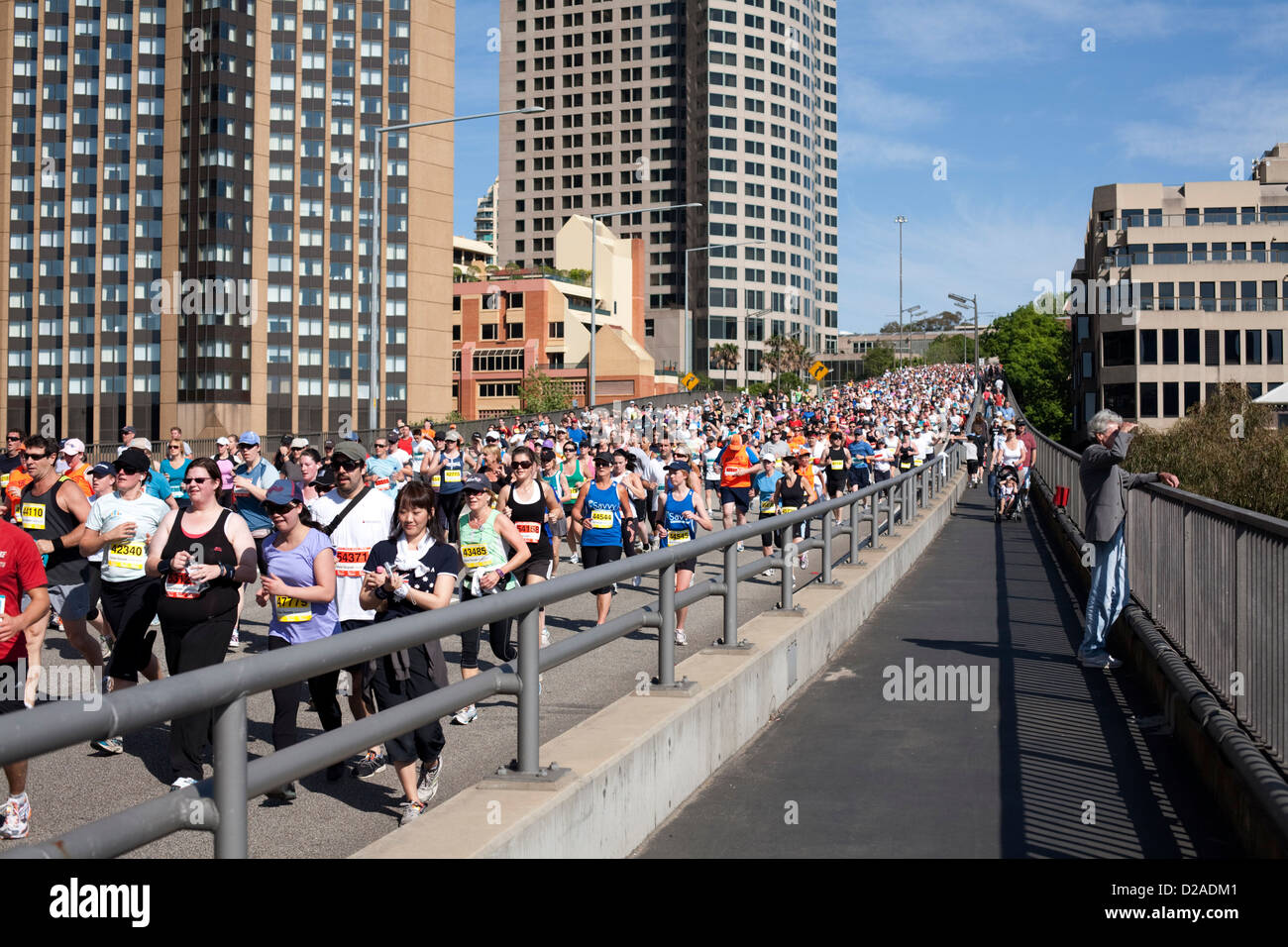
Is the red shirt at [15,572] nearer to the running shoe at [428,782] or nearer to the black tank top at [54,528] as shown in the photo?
the running shoe at [428,782]

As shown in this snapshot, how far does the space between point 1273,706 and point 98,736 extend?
5.08 metres

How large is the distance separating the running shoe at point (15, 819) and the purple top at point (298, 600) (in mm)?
1860

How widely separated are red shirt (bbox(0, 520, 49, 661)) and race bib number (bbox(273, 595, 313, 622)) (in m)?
1.28

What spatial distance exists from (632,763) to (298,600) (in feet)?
8.55

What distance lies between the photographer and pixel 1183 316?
9312cm

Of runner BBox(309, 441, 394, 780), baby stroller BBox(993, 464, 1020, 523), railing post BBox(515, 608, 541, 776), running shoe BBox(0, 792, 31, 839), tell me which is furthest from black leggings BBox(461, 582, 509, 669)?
baby stroller BBox(993, 464, 1020, 523)

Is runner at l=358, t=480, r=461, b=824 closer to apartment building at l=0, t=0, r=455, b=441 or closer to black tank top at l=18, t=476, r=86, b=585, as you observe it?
black tank top at l=18, t=476, r=86, b=585

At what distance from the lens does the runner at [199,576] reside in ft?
23.2

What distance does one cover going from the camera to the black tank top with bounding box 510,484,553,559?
464 inches

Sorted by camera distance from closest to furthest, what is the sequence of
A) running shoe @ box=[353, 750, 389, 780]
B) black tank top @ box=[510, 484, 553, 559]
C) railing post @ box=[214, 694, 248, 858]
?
railing post @ box=[214, 694, 248, 858], running shoe @ box=[353, 750, 389, 780], black tank top @ box=[510, 484, 553, 559]

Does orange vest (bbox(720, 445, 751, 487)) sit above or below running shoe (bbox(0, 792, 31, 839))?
above

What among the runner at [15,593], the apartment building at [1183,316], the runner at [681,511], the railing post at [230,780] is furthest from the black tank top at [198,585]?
the apartment building at [1183,316]
